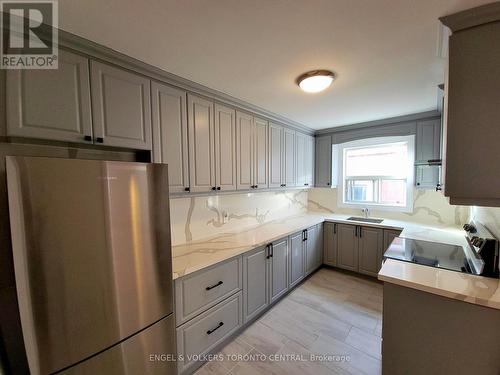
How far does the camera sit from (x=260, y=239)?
2.38 metres

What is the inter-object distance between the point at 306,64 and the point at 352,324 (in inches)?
101

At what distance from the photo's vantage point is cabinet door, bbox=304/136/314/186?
3.75 metres

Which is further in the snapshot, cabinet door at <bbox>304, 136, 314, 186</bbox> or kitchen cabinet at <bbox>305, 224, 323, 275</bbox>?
cabinet door at <bbox>304, 136, 314, 186</bbox>

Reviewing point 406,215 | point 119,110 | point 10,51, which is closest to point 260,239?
point 119,110

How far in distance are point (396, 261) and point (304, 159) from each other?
7.45 ft

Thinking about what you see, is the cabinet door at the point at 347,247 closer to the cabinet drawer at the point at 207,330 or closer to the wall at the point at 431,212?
the wall at the point at 431,212

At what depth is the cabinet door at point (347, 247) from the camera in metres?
3.29

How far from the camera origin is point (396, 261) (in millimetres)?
1703

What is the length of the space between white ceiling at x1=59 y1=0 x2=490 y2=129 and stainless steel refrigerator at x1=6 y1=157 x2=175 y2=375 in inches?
31.2

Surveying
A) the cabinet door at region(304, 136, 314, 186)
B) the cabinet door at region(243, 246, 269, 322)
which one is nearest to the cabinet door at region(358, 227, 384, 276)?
the cabinet door at region(304, 136, 314, 186)

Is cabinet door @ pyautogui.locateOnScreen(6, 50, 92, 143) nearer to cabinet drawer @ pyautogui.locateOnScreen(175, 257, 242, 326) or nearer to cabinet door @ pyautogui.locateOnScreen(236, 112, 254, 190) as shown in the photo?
cabinet drawer @ pyautogui.locateOnScreen(175, 257, 242, 326)

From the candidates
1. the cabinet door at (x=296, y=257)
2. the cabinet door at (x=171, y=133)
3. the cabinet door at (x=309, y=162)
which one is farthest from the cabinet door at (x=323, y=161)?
the cabinet door at (x=171, y=133)

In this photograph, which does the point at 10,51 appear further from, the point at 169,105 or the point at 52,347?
the point at 52,347

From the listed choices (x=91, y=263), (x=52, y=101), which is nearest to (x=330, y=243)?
(x=91, y=263)
